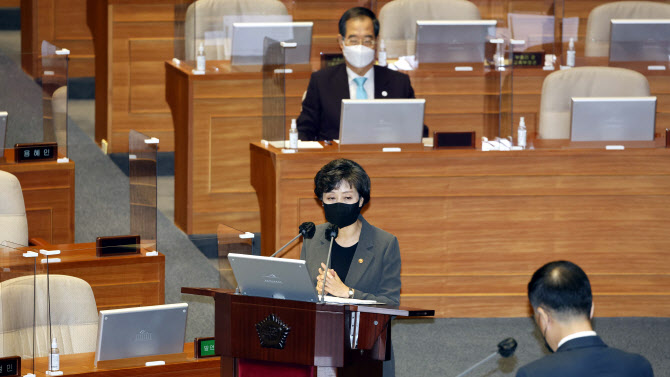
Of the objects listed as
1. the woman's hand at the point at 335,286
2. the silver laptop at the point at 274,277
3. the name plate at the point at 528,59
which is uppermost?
the name plate at the point at 528,59

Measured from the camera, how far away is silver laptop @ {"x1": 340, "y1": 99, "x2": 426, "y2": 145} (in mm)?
5266

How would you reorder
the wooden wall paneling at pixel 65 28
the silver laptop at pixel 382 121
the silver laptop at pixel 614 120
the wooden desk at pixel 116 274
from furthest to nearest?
the wooden wall paneling at pixel 65 28 < the silver laptop at pixel 614 120 < the silver laptop at pixel 382 121 < the wooden desk at pixel 116 274

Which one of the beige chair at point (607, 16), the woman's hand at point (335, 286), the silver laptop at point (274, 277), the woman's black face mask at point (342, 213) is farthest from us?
the beige chair at point (607, 16)

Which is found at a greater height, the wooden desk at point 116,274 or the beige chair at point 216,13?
the beige chair at point 216,13

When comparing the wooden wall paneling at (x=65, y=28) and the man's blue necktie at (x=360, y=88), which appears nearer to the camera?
the man's blue necktie at (x=360, y=88)

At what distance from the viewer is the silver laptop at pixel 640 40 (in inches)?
266

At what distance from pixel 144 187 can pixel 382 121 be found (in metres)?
1.26

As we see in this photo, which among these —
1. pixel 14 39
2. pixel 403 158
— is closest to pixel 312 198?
pixel 403 158

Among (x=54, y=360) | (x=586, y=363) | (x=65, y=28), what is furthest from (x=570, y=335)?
(x=65, y=28)

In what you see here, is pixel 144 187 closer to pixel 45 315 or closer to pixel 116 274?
pixel 116 274

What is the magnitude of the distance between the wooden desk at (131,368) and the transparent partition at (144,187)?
40.8 inches

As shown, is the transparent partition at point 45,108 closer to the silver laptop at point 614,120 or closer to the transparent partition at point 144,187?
the transparent partition at point 144,187

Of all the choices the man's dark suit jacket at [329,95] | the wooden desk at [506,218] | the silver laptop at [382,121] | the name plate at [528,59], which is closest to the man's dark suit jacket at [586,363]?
the silver laptop at [382,121]

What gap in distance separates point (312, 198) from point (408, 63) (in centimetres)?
184
